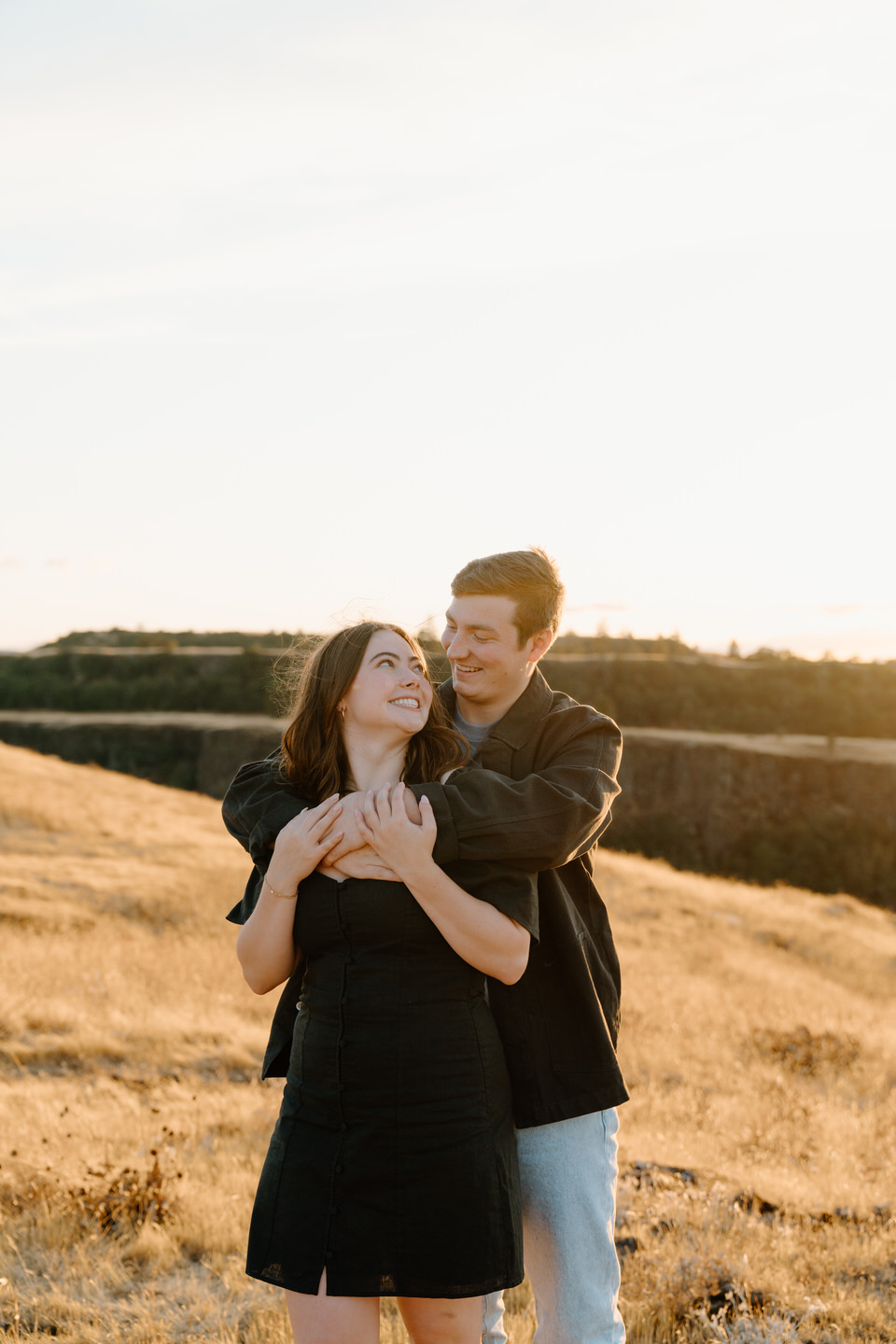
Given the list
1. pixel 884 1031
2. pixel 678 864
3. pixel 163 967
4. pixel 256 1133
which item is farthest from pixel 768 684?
Result: pixel 256 1133

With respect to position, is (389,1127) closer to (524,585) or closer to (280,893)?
(280,893)

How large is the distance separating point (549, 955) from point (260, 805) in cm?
89

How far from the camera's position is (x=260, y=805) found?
9.02 ft

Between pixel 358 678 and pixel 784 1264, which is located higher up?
pixel 358 678

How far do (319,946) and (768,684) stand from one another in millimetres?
64591

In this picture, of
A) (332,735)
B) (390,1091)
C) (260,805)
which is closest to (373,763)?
(332,735)

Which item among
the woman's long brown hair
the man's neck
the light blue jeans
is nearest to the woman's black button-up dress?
the light blue jeans

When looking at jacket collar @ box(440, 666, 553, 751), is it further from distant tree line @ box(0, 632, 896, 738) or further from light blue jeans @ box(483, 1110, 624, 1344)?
distant tree line @ box(0, 632, 896, 738)

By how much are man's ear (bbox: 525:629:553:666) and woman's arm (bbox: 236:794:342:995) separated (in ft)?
2.87

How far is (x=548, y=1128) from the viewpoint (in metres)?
2.77

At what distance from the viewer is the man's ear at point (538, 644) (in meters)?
3.14

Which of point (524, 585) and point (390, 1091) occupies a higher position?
point (524, 585)

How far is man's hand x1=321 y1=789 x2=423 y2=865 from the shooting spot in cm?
248

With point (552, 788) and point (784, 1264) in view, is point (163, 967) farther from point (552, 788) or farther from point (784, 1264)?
point (552, 788)
